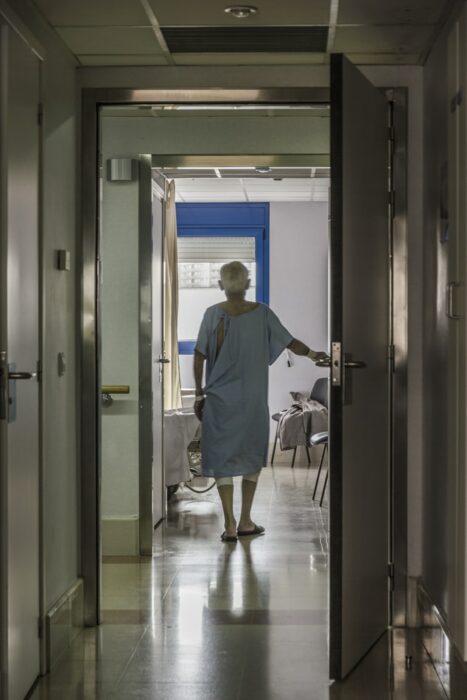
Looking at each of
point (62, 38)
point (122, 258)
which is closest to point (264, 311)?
point (122, 258)

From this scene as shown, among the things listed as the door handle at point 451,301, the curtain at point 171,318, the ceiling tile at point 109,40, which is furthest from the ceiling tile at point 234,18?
the curtain at point 171,318

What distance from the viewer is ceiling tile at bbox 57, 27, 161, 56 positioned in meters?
3.76

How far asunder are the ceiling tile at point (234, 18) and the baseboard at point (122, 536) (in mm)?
2799

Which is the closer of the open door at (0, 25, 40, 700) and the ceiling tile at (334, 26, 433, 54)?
the open door at (0, 25, 40, 700)

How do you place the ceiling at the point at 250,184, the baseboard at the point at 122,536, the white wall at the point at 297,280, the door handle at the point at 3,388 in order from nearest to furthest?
the door handle at the point at 3,388 < the baseboard at the point at 122,536 < the ceiling at the point at 250,184 < the white wall at the point at 297,280

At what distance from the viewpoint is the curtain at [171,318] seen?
738cm

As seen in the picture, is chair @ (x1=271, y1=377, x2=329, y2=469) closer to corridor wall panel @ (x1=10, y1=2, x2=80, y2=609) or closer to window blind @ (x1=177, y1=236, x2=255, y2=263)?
window blind @ (x1=177, y1=236, x2=255, y2=263)

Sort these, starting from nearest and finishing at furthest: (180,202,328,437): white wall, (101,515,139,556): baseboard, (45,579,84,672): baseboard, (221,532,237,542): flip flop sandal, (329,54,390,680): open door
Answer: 1. (329,54,390,680): open door
2. (45,579,84,672): baseboard
3. (101,515,139,556): baseboard
4. (221,532,237,542): flip flop sandal
5. (180,202,328,437): white wall

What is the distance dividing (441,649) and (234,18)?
2.32m

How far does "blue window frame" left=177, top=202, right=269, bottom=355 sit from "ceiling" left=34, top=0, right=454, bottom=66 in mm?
6169

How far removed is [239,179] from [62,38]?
206 inches

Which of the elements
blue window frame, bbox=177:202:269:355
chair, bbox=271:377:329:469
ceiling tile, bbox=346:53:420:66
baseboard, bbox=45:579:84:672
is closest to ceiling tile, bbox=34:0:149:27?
ceiling tile, bbox=346:53:420:66

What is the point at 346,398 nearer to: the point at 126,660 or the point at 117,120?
the point at 126,660

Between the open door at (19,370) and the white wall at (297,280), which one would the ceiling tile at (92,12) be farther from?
the white wall at (297,280)
